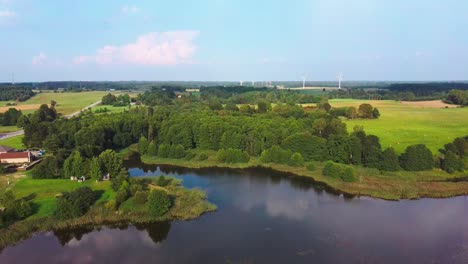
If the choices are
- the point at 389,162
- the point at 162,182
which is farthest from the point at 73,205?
the point at 389,162

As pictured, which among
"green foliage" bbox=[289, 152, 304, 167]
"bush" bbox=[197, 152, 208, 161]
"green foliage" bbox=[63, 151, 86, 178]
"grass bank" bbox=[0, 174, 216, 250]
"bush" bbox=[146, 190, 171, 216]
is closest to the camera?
"grass bank" bbox=[0, 174, 216, 250]

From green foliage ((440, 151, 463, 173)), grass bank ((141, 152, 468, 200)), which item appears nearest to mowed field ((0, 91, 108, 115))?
grass bank ((141, 152, 468, 200))

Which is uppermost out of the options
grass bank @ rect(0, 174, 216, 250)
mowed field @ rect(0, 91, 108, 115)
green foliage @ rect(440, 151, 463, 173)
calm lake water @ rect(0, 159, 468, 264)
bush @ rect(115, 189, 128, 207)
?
mowed field @ rect(0, 91, 108, 115)

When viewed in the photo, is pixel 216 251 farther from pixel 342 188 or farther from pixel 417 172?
pixel 417 172

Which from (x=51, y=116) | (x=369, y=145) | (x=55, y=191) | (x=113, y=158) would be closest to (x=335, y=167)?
(x=369, y=145)

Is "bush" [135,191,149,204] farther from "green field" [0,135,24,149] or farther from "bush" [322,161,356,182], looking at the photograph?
"green field" [0,135,24,149]

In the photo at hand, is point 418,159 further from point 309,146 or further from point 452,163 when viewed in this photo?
point 309,146
